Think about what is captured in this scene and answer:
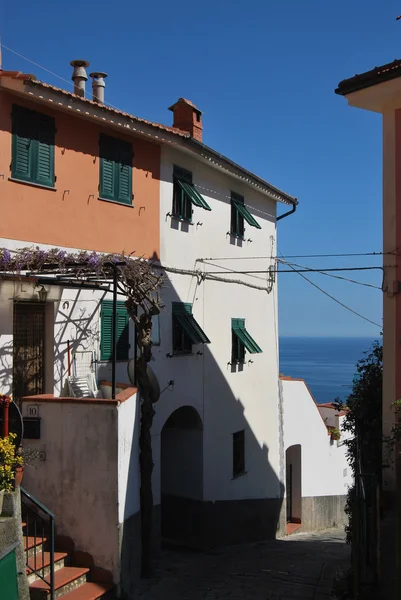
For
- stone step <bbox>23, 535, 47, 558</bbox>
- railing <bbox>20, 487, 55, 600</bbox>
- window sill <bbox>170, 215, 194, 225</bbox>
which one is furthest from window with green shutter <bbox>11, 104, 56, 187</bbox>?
stone step <bbox>23, 535, 47, 558</bbox>

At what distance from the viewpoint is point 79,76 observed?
14.1 metres

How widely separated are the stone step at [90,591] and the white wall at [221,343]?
4.24 metres

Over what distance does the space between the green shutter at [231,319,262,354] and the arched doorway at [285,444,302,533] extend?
20.0 feet

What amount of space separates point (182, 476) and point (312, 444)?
7.92m

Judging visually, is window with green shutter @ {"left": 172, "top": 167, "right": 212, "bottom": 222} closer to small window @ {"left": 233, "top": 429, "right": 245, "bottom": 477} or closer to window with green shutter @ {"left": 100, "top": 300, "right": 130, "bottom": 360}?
window with green shutter @ {"left": 100, "top": 300, "right": 130, "bottom": 360}

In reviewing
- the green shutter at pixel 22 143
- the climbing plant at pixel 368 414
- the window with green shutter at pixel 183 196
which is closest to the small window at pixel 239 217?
the window with green shutter at pixel 183 196

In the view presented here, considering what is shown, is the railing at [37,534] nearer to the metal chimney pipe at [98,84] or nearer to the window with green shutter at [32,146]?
the window with green shutter at [32,146]

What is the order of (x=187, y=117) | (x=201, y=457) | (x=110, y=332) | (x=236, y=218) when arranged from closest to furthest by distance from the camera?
(x=110, y=332) < (x=201, y=457) < (x=187, y=117) < (x=236, y=218)

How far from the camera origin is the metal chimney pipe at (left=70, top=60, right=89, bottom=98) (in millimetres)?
14062

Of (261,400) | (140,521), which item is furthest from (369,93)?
(261,400)

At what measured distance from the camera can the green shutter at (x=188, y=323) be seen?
15656mm

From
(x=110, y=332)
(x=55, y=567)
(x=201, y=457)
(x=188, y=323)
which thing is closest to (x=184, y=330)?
(x=188, y=323)

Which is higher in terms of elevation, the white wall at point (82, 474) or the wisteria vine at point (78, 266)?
the wisteria vine at point (78, 266)

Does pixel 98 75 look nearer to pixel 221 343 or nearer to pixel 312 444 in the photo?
pixel 221 343
